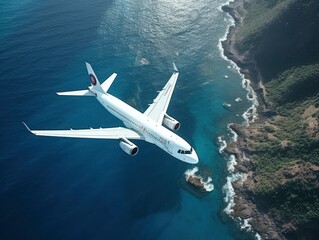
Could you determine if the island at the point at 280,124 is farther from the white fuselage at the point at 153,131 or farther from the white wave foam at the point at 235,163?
the white fuselage at the point at 153,131

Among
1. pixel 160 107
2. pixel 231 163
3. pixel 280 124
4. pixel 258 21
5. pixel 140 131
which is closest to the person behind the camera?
pixel 140 131

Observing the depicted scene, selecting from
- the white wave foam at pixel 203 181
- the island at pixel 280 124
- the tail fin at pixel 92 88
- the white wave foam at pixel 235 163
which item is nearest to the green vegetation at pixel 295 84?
the island at pixel 280 124

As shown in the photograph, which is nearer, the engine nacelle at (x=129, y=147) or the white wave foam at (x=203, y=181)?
the engine nacelle at (x=129, y=147)

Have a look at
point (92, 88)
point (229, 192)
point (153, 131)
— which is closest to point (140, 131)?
point (153, 131)

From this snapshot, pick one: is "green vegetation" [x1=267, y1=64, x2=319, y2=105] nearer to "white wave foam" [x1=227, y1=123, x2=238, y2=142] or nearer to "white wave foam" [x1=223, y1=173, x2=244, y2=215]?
"white wave foam" [x1=227, y1=123, x2=238, y2=142]

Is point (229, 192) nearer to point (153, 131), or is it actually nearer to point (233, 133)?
point (233, 133)
